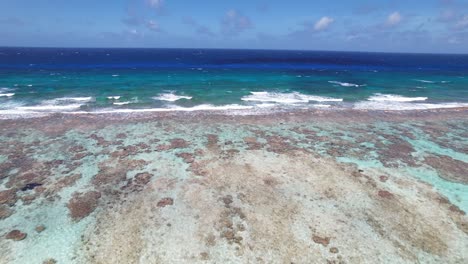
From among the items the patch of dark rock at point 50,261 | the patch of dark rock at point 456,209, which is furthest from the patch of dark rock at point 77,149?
the patch of dark rock at point 456,209

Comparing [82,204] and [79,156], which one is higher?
[79,156]

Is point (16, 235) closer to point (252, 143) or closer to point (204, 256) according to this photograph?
point (204, 256)

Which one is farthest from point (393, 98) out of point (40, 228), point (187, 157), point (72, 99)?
point (72, 99)

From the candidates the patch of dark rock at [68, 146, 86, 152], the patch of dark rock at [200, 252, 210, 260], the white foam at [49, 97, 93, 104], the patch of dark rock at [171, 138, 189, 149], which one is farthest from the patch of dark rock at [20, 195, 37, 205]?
the white foam at [49, 97, 93, 104]

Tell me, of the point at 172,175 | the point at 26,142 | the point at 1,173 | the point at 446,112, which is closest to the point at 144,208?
the point at 172,175

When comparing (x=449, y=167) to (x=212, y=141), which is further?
(x=212, y=141)

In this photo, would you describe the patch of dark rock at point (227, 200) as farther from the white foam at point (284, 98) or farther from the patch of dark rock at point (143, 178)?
the white foam at point (284, 98)

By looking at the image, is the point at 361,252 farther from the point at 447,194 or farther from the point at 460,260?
the point at 447,194
